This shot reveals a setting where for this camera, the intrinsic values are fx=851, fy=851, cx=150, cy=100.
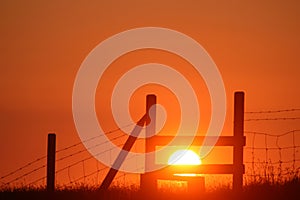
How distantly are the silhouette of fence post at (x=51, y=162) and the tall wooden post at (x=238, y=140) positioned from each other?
4199 millimetres

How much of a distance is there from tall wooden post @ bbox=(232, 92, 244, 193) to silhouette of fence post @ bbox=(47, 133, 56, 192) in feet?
13.8

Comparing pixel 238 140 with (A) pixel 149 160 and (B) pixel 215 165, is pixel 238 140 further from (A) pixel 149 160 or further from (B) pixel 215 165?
(A) pixel 149 160

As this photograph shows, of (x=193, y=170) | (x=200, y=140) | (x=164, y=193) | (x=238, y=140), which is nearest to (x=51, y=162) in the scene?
(x=164, y=193)

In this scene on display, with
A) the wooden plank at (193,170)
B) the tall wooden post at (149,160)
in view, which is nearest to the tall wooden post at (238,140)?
the wooden plank at (193,170)

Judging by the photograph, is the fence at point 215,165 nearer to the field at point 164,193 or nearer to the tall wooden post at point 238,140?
the tall wooden post at point 238,140

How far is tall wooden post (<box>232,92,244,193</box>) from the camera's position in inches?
639

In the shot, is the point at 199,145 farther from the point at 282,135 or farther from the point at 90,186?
the point at 90,186

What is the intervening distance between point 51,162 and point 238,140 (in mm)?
4461

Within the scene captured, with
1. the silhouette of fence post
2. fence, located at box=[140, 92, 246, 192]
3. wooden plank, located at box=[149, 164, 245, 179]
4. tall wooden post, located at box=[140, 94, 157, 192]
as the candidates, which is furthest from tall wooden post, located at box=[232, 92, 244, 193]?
the silhouette of fence post

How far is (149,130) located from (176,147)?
31.1 inches

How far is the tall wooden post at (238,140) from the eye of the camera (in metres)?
16.2

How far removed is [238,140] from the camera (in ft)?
53.6

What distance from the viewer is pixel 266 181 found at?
15867 millimetres

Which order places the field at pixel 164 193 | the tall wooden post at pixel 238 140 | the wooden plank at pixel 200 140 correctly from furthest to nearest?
the wooden plank at pixel 200 140 < the tall wooden post at pixel 238 140 < the field at pixel 164 193
